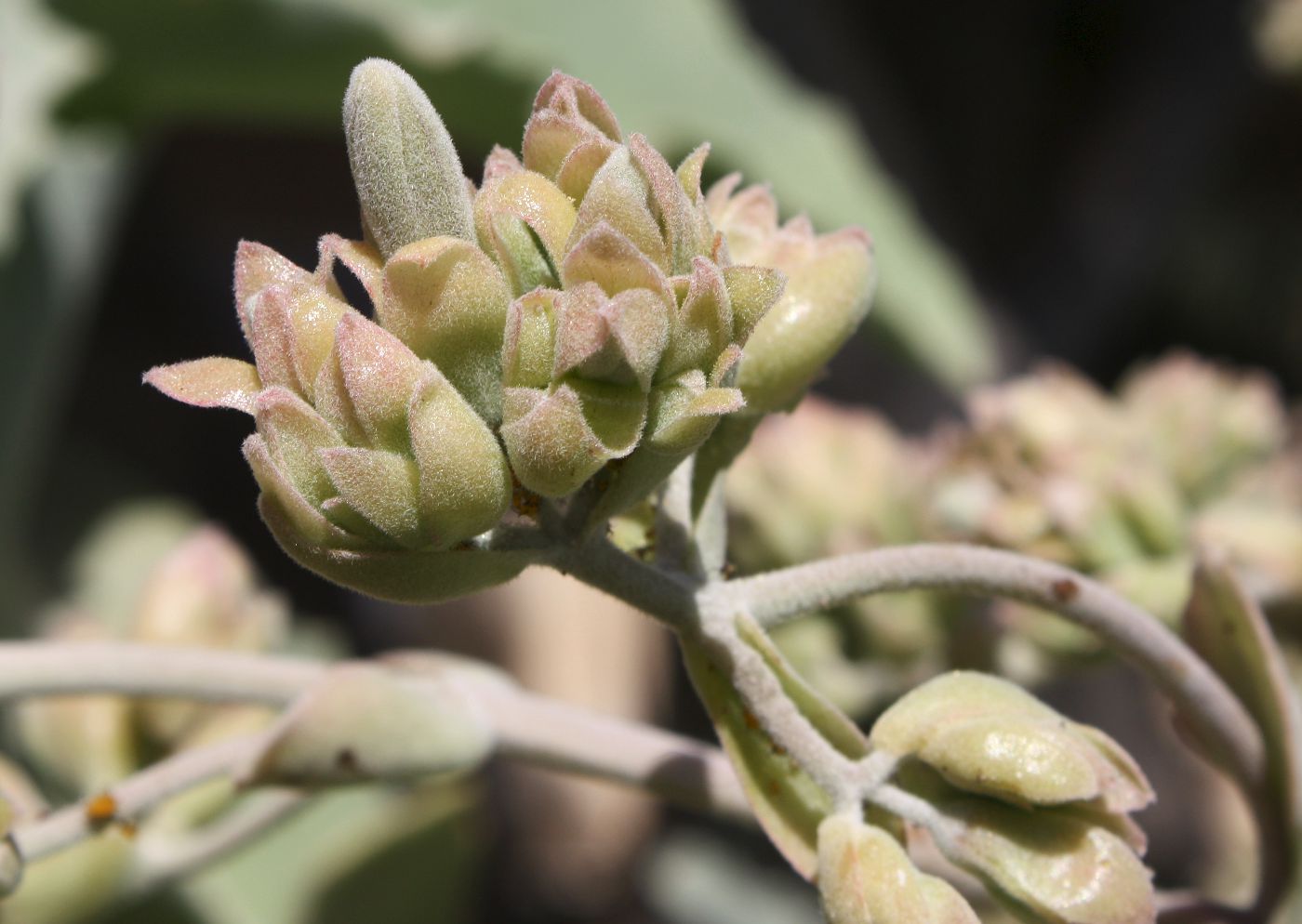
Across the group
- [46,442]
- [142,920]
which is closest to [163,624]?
[142,920]

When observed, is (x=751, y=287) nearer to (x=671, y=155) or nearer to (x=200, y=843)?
(x=200, y=843)

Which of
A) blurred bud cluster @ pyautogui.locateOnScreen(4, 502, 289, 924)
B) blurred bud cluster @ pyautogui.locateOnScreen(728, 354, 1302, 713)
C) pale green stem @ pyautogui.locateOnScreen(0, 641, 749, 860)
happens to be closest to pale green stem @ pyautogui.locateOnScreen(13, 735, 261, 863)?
pale green stem @ pyautogui.locateOnScreen(0, 641, 749, 860)

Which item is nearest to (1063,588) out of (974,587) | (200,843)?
(974,587)

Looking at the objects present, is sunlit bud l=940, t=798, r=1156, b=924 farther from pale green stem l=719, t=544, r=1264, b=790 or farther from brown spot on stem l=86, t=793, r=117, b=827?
brown spot on stem l=86, t=793, r=117, b=827

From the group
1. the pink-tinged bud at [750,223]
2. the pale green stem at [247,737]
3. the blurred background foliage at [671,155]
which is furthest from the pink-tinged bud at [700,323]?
the blurred background foliage at [671,155]

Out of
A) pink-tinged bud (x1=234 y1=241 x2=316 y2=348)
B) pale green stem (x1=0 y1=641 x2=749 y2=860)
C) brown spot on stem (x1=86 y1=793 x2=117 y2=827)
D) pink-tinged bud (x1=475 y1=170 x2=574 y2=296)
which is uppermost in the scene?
pink-tinged bud (x1=475 y1=170 x2=574 y2=296)
